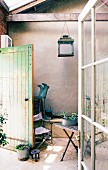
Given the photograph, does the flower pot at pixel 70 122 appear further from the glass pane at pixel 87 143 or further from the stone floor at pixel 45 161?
the glass pane at pixel 87 143

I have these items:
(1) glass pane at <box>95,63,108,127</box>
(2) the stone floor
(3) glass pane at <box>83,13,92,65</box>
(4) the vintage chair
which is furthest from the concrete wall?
(1) glass pane at <box>95,63,108,127</box>

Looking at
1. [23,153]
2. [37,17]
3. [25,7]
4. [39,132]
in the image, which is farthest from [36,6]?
[23,153]

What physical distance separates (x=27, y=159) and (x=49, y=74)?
2711 mm

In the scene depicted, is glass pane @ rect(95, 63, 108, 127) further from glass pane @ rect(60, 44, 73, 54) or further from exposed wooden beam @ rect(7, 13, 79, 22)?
exposed wooden beam @ rect(7, 13, 79, 22)

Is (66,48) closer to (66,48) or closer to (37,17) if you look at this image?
(66,48)

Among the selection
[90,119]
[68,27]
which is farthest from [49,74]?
[90,119]

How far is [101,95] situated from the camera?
1.40 m

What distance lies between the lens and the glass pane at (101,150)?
128cm

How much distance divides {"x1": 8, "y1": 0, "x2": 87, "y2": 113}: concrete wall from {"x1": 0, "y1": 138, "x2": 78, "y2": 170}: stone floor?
1.74 metres

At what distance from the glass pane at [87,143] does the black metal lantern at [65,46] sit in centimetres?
342

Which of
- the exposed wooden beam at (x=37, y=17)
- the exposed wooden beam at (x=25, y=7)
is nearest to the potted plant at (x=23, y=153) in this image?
the exposed wooden beam at (x=37, y=17)

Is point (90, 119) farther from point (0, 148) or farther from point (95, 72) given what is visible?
point (0, 148)

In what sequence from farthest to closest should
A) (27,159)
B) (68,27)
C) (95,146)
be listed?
(68,27) < (27,159) < (95,146)

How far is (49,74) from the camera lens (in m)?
5.67
